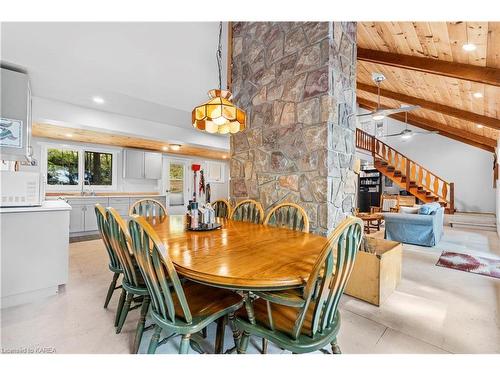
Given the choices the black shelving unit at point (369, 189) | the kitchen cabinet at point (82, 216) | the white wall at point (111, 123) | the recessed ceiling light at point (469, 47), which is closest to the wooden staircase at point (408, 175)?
the black shelving unit at point (369, 189)

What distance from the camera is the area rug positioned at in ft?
10.5

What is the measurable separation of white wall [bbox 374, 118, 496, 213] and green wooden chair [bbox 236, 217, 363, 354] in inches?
433

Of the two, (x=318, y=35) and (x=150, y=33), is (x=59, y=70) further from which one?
(x=318, y=35)

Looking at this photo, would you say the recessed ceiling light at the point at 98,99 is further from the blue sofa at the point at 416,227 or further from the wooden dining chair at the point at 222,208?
the blue sofa at the point at 416,227

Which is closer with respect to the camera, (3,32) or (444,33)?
(3,32)

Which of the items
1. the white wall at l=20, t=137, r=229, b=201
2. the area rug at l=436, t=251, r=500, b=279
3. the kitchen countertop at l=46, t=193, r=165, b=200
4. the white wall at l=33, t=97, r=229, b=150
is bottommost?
the area rug at l=436, t=251, r=500, b=279

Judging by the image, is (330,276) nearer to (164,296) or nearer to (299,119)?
(164,296)

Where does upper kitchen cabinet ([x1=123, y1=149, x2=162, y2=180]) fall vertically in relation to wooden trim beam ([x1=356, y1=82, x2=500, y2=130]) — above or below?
below

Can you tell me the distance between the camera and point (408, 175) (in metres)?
8.78

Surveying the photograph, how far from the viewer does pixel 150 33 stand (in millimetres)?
2430

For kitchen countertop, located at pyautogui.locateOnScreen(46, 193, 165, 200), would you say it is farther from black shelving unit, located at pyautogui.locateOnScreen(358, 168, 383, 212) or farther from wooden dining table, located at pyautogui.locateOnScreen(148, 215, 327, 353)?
black shelving unit, located at pyautogui.locateOnScreen(358, 168, 383, 212)

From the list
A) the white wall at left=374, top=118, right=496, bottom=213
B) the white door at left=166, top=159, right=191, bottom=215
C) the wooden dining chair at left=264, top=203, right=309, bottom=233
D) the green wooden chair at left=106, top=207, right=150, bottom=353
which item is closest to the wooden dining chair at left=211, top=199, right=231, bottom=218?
the wooden dining chair at left=264, top=203, right=309, bottom=233
